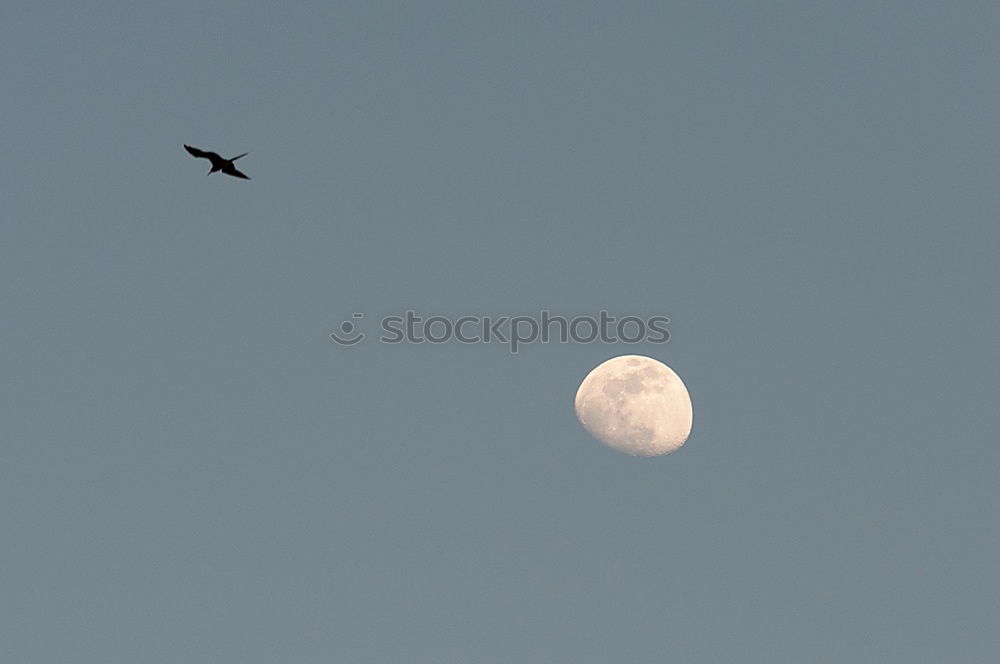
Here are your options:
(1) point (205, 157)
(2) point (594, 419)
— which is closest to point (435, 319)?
(2) point (594, 419)

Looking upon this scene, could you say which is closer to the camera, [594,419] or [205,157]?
[205,157]

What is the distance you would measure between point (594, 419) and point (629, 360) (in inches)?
338

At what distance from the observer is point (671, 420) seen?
178m

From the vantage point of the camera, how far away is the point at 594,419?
582ft

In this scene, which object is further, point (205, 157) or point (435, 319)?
point (435, 319)

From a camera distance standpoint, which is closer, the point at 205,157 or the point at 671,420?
the point at 205,157

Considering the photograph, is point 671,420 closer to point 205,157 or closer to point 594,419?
point 594,419

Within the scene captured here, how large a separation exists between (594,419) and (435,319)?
88.4ft

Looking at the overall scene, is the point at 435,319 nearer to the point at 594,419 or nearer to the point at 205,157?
the point at 594,419

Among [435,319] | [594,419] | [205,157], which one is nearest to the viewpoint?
[205,157]

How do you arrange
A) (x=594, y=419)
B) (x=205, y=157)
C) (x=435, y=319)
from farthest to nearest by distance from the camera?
(x=594, y=419) < (x=435, y=319) < (x=205, y=157)

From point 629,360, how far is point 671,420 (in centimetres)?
869

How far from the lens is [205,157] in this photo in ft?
329

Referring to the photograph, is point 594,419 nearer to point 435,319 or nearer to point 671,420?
point 671,420
